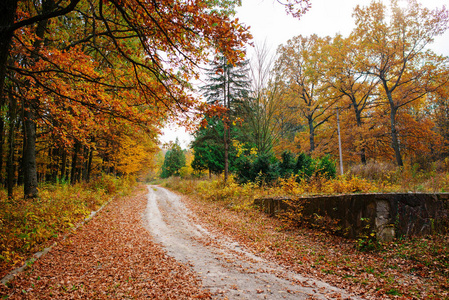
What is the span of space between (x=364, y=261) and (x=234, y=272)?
261 cm

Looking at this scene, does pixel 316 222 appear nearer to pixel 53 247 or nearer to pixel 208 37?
pixel 208 37

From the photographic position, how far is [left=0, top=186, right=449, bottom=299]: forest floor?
3.40 m

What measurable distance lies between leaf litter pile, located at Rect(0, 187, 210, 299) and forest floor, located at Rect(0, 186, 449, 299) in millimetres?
15

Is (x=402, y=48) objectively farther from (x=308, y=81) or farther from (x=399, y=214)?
(x=399, y=214)

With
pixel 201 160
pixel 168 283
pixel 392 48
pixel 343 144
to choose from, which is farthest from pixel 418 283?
pixel 201 160

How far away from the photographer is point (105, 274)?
408 cm

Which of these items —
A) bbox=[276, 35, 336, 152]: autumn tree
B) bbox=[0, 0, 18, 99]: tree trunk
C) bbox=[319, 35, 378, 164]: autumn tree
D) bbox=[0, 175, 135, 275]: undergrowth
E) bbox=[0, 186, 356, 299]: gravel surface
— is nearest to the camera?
bbox=[0, 0, 18, 99]: tree trunk

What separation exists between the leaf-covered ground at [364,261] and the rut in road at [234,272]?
0.36 metres

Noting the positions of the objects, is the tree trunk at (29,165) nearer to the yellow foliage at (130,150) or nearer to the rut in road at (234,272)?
the rut in road at (234,272)

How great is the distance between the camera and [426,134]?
15.9 meters

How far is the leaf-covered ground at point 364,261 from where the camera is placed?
3.44 m

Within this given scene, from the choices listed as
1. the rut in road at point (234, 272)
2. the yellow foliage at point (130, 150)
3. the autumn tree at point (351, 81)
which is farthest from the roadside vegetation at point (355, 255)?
the autumn tree at point (351, 81)

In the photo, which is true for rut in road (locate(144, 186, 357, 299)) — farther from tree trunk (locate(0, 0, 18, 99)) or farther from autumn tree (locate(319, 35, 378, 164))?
autumn tree (locate(319, 35, 378, 164))

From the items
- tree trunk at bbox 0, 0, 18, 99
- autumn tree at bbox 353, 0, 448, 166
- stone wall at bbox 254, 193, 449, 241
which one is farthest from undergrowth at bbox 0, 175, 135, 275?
autumn tree at bbox 353, 0, 448, 166
